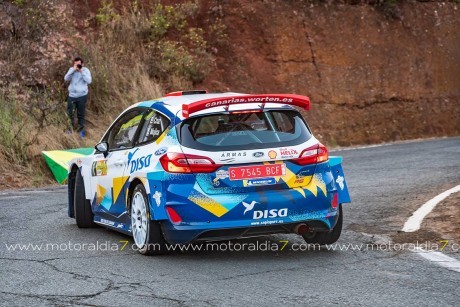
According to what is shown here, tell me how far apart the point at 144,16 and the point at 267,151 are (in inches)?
722

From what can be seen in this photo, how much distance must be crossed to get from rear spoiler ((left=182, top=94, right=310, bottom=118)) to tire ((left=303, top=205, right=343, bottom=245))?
3.63 feet

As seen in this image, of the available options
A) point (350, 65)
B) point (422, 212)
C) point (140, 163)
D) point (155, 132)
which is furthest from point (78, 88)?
point (140, 163)

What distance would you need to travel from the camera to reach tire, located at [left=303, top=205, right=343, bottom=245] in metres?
9.84

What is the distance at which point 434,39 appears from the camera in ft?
105

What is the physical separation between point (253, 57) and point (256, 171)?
19231mm

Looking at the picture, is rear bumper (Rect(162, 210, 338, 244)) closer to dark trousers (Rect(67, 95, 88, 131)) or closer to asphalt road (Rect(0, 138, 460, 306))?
asphalt road (Rect(0, 138, 460, 306))

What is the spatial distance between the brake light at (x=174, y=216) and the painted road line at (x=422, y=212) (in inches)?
116

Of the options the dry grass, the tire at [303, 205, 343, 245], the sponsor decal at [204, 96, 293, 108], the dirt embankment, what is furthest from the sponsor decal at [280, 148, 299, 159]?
the dirt embankment

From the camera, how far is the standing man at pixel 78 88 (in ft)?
71.8

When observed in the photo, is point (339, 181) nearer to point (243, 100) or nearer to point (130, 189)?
point (243, 100)

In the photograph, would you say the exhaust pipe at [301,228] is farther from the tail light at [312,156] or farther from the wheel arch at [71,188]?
the wheel arch at [71,188]

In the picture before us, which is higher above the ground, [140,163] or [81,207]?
[140,163]

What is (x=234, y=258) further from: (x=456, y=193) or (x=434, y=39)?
(x=434, y=39)

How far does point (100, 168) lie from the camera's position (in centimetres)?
1101
